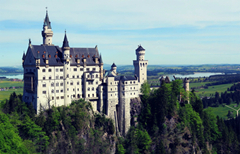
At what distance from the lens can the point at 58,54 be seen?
336 ft

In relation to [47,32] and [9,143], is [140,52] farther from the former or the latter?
[9,143]

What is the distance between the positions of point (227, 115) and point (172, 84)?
76.5m

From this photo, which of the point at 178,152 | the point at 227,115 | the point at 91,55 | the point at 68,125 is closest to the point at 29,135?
the point at 68,125

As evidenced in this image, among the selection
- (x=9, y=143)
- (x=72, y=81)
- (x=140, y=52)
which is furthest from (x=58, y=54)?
(x=9, y=143)

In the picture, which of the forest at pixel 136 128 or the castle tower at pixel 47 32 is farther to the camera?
the castle tower at pixel 47 32

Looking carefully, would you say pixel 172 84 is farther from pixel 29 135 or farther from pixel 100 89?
pixel 29 135

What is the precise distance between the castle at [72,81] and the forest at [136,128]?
3.37m

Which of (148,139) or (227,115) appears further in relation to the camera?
(227,115)

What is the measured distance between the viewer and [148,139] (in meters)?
104

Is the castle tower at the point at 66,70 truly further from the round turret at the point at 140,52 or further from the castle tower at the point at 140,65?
the round turret at the point at 140,52

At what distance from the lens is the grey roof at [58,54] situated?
3885 inches

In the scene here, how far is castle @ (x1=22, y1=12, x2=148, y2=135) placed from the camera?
9700 cm

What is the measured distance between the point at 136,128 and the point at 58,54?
1525 inches

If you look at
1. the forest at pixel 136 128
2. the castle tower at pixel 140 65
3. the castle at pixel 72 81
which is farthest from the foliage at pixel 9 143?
the castle tower at pixel 140 65
